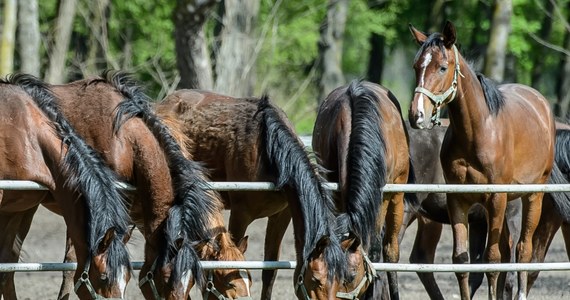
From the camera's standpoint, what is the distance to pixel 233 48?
13.7m

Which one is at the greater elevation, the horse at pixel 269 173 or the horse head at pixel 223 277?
the horse at pixel 269 173

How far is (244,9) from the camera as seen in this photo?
1370cm

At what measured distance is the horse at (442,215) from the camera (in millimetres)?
8578

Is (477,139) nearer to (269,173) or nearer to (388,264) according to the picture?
(388,264)

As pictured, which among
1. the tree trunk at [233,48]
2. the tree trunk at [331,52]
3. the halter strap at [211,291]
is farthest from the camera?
the tree trunk at [331,52]

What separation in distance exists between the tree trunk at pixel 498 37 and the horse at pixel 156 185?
921 centimetres

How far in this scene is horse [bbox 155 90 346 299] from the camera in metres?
6.22

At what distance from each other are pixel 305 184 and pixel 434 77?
4.46ft

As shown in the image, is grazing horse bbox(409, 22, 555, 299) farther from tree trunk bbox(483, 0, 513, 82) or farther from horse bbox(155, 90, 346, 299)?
tree trunk bbox(483, 0, 513, 82)

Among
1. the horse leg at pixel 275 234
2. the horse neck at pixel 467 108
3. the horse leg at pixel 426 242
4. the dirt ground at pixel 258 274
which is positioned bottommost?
the dirt ground at pixel 258 274

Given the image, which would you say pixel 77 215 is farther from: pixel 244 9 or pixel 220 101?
pixel 244 9

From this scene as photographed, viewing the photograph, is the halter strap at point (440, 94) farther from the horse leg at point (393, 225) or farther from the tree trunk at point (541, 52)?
the tree trunk at point (541, 52)

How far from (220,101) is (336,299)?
281cm

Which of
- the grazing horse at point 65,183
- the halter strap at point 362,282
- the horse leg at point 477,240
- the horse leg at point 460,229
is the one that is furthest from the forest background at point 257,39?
the halter strap at point 362,282
